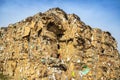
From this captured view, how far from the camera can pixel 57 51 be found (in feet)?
173

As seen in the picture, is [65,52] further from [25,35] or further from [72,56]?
[25,35]

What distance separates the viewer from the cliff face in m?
49.7

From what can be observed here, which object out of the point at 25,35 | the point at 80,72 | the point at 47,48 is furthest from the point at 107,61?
the point at 25,35

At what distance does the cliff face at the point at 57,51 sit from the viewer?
163 ft

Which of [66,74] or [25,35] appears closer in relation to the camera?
[66,74]

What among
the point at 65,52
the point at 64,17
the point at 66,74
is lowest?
the point at 66,74

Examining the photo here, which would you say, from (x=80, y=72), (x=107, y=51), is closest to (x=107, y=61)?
(x=107, y=51)

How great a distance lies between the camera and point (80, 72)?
5003 centimetres

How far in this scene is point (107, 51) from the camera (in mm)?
53906

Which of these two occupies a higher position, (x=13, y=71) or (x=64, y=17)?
(x=64, y=17)

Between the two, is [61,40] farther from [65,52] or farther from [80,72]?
[80,72]

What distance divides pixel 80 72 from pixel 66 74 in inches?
81.7

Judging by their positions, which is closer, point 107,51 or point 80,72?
point 80,72

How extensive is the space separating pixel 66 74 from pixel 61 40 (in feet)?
20.2
